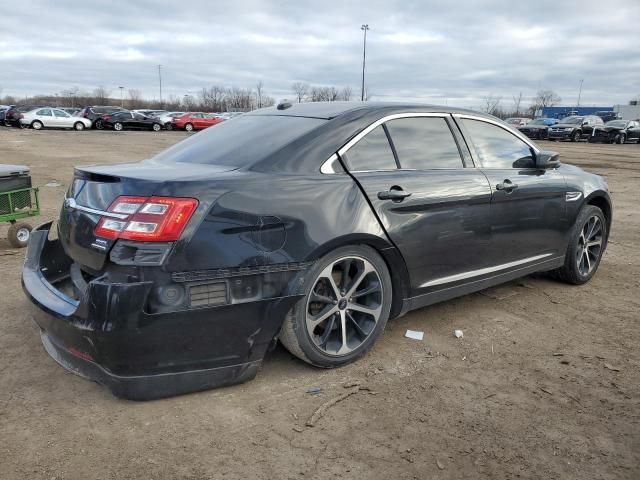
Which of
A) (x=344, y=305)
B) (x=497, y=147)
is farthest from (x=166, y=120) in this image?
(x=344, y=305)

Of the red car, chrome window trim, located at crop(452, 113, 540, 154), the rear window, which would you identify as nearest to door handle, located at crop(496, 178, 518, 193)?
chrome window trim, located at crop(452, 113, 540, 154)

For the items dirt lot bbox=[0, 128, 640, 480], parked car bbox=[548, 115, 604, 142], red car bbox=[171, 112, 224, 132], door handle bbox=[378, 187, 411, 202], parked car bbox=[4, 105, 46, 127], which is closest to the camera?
dirt lot bbox=[0, 128, 640, 480]

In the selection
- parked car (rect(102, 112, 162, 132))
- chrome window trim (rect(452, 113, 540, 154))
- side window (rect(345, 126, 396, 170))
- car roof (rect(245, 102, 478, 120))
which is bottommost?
parked car (rect(102, 112, 162, 132))

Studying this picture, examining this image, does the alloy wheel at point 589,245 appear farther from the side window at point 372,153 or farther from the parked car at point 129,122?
the parked car at point 129,122

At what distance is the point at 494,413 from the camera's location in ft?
9.47

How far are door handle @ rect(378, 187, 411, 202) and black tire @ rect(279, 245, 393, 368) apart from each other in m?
0.33

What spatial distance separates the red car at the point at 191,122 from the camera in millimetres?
40812

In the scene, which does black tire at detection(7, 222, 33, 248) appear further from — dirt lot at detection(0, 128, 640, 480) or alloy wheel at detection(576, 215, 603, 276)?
alloy wheel at detection(576, 215, 603, 276)

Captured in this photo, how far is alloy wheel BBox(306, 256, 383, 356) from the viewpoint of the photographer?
125 inches

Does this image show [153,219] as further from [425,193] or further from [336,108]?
[425,193]

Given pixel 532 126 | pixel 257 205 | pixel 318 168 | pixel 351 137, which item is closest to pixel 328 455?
pixel 257 205

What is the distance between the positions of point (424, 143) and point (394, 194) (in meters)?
0.62

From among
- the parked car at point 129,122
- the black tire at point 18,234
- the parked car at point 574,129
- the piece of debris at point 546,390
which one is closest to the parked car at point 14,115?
the parked car at point 129,122

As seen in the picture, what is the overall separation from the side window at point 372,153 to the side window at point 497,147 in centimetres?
88
